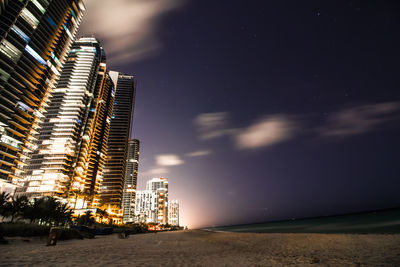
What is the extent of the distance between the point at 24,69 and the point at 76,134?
5418 cm

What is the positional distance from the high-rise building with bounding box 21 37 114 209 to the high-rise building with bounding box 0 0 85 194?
23.0m

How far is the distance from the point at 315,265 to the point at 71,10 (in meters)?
176

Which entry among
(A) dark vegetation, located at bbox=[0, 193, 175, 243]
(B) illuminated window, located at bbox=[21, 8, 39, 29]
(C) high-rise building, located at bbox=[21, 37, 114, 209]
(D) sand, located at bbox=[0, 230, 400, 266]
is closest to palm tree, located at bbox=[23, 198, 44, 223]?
(A) dark vegetation, located at bbox=[0, 193, 175, 243]

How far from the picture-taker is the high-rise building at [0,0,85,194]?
87.4 m

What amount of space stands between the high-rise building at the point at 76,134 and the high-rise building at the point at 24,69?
2304cm

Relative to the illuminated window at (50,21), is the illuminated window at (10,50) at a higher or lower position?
lower

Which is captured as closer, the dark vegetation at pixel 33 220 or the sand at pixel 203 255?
the sand at pixel 203 255

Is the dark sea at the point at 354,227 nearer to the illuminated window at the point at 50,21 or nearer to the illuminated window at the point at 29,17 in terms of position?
the illuminated window at the point at 29,17

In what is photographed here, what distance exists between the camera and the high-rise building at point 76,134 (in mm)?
123500

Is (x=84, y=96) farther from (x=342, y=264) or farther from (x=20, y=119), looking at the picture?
(x=342, y=264)

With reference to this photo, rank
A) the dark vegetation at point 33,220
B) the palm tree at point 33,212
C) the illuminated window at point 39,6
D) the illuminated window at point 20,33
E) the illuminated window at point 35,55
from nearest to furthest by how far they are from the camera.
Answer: the dark vegetation at point 33,220
the palm tree at point 33,212
the illuminated window at point 20,33
the illuminated window at point 35,55
the illuminated window at point 39,6

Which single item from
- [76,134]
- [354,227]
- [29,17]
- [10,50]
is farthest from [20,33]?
[354,227]

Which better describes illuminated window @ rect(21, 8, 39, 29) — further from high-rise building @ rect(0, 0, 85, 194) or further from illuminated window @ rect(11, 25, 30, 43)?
illuminated window @ rect(11, 25, 30, 43)

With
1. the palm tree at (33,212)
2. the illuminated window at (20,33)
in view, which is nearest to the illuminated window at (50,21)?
the illuminated window at (20,33)
